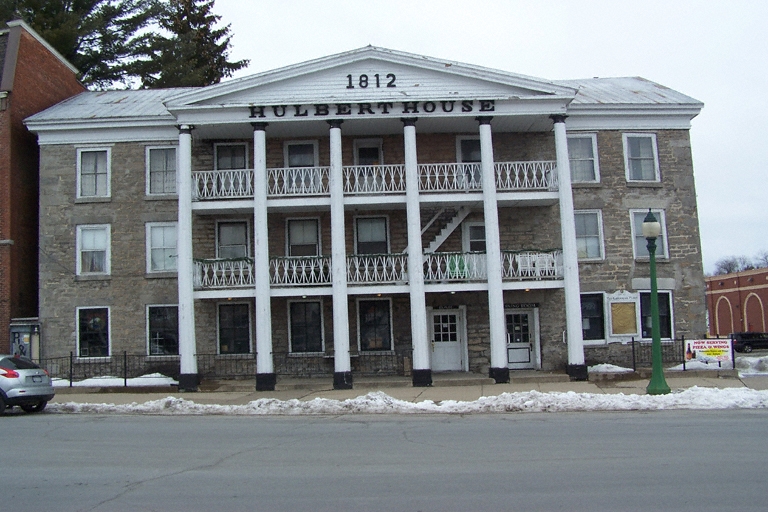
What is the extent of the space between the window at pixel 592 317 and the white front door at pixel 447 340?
3.89 metres

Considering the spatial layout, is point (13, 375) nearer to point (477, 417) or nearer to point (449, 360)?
point (477, 417)

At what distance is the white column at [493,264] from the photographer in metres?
20.4

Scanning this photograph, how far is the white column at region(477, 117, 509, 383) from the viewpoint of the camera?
2038 centimetres

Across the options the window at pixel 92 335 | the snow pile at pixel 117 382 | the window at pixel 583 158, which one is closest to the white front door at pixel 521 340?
the window at pixel 583 158

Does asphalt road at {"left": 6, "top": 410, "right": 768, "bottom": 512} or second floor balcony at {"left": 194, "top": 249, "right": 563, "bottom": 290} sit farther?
second floor balcony at {"left": 194, "top": 249, "right": 563, "bottom": 290}

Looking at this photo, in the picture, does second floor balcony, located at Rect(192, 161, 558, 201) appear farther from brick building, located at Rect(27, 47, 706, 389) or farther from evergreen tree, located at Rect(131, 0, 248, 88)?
evergreen tree, located at Rect(131, 0, 248, 88)

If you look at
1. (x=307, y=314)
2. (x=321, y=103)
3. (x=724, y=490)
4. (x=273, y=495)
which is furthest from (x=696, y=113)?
(x=273, y=495)

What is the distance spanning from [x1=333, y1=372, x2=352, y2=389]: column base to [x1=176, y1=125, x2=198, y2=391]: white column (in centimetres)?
414

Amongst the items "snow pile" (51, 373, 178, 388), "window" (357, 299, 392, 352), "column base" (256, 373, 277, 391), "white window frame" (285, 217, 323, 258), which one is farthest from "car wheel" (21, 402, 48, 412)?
"window" (357, 299, 392, 352)

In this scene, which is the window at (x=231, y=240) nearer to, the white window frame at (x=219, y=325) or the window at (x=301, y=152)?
the white window frame at (x=219, y=325)

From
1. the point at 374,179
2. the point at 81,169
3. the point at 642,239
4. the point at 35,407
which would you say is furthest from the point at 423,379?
the point at 81,169

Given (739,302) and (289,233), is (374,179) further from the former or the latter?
(739,302)

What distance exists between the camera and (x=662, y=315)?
23109 millimetres

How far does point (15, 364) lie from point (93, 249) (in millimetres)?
7650
